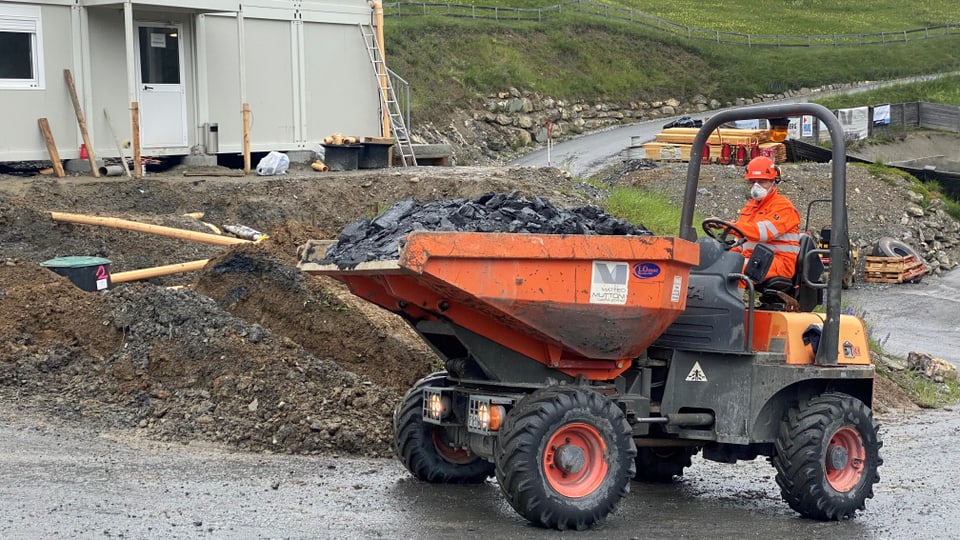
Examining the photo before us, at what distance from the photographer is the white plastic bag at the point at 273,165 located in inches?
832

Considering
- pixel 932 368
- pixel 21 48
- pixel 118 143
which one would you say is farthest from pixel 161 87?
pixel 932 368

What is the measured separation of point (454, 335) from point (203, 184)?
1185cm

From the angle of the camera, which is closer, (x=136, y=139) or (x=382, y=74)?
(x=136, y=139)

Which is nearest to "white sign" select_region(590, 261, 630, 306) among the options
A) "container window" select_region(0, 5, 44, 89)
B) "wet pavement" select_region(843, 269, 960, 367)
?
"wet pavement" select_region(843, 269, 960, 367)

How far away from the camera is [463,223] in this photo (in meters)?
7.60

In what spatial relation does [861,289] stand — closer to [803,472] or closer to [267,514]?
[803,472]

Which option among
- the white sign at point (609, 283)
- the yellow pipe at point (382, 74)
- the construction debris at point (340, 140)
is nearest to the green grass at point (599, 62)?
the yellow pipe at point (382, 74)

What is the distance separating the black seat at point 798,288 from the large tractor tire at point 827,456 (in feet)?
2.15

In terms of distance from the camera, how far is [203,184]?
1891 cm

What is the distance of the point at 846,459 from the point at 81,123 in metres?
14.2

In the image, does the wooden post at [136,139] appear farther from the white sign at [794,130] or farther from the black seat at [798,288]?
the white sign at [794,130]

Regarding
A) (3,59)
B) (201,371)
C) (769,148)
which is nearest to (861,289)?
(769,148)

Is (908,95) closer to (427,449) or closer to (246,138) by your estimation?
(246,138)

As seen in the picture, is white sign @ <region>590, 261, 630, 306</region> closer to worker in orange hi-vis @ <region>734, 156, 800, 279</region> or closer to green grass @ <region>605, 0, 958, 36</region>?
worker in orange hi-vis @ <region>734, 156, 800, 279</region>
